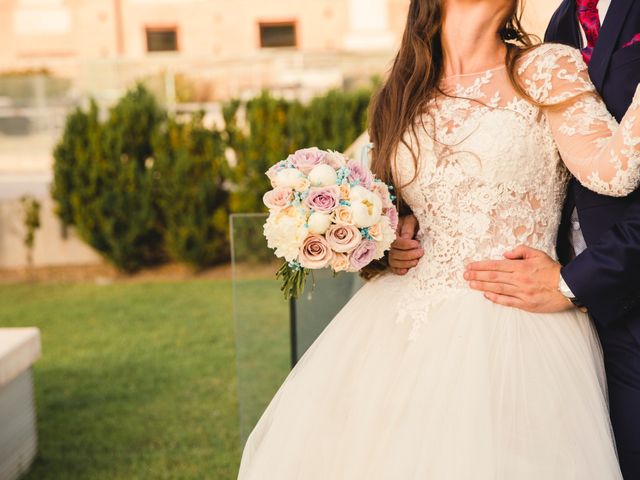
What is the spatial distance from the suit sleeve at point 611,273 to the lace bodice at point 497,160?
12 centimetres

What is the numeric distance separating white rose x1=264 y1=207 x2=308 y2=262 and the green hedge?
6.64 m

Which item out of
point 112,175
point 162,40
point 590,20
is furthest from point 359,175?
point 162,40

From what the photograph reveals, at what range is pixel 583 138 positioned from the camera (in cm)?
202

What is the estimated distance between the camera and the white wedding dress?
187 cm

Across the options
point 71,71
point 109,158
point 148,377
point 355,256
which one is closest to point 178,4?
point 71,71

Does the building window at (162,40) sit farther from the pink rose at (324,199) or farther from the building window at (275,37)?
the pink rose at (324,199)

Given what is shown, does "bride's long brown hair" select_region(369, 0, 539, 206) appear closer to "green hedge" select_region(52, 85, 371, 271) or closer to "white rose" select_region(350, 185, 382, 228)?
"white rose" select_region(350, 185, 382, 228)

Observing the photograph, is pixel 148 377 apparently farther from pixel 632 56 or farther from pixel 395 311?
pixel 632 56

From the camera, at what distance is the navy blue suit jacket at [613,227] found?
194cm

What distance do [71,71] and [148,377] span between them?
706cm

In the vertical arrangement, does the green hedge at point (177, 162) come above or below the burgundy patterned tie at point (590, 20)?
below

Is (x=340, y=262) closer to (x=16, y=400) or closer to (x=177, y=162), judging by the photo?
(x=16, y=400)

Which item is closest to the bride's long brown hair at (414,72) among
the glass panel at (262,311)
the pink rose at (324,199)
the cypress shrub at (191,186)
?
the pink rose at (324,199)

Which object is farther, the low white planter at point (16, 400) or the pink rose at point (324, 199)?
the low white planter at point (16, 400)
